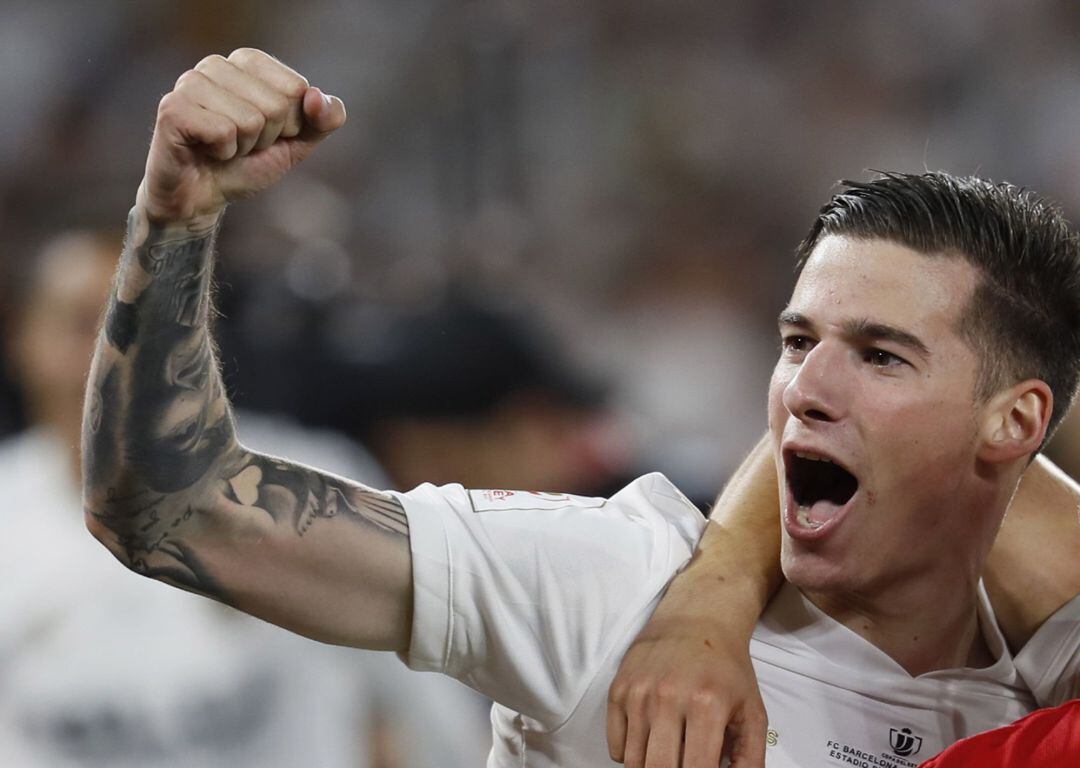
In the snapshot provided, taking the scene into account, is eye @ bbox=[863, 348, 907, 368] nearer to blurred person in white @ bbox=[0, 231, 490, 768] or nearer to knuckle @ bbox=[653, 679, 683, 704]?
knuckle @ bbox=[653, 679, 683, 704]

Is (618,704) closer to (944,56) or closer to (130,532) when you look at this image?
(130,532)

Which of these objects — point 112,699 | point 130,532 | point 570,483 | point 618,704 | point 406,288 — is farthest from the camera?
point 406,288

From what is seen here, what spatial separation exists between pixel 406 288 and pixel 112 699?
58.9 inches

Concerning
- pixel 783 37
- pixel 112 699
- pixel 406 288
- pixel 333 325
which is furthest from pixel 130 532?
pixel 783 37

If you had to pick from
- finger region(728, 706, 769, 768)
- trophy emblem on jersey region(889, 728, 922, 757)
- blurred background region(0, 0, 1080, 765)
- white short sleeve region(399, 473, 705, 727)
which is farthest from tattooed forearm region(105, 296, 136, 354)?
blurred background region(0, 0, 1080, 765)

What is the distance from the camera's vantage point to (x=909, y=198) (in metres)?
1.59

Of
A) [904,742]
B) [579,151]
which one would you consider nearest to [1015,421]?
[904,742]

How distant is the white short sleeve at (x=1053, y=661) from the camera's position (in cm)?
161

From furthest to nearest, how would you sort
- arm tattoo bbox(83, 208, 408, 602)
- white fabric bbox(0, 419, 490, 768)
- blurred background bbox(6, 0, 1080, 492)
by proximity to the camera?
blurred background bbox(6, 0, 1080, 492) → white fabric bbox(0, 419, 490, 768) → arm tattoo bbox(83, 208, 408, 602)

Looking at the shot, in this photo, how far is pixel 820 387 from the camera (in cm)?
151

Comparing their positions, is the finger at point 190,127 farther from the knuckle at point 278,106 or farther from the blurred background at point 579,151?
the blurred background at point 579,151

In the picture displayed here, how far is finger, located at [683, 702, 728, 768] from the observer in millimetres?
1272

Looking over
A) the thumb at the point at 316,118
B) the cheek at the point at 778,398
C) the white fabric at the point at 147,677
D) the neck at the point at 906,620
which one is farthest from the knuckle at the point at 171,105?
the white fabric at the point at 147,677

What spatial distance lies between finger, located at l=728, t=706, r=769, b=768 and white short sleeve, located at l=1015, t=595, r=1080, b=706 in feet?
1.55
